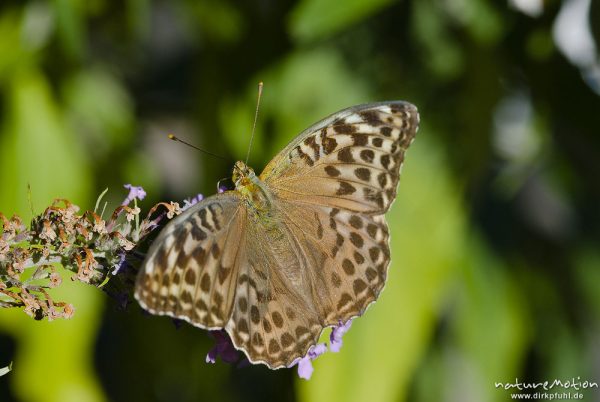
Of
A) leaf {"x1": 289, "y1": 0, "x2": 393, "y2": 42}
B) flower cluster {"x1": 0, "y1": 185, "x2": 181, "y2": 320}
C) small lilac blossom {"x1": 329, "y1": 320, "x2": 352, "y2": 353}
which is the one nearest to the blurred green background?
leaf {"x1": 289, "y1": 0, "x2": 393, "y2": 42}

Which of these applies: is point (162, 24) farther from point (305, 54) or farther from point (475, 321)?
point (475, 321)

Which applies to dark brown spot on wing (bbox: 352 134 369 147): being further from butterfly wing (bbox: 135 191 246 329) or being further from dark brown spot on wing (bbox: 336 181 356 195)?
butterfly wing (bbox: 135 191 246 329)

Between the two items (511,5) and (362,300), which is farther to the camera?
(511,5)

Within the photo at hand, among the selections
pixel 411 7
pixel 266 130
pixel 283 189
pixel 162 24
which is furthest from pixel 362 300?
pixel 162 24

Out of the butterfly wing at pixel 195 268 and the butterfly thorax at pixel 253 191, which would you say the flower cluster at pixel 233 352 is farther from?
the butterfly thorax at pixel 253 191

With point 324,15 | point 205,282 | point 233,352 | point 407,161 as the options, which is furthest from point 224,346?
point 407,161

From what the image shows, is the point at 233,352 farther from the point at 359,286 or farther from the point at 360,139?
the point at 360,139

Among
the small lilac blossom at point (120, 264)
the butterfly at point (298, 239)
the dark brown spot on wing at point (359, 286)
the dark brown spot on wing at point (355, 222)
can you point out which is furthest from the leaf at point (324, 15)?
the small lilac blossom at point (120, 264)
